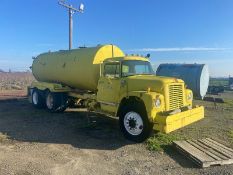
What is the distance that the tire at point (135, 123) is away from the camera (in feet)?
29.4

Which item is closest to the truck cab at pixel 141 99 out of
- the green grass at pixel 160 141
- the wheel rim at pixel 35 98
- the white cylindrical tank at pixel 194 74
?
the green grass at pixel 160 141

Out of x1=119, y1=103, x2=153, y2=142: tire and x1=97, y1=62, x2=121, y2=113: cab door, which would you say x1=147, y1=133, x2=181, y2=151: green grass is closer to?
x1=119, y1=103, x2=153, y2=142: tire

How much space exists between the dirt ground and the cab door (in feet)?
3.57

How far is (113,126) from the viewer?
11.8 metres

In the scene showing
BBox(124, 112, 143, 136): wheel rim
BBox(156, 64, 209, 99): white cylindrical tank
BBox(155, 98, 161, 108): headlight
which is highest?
BBox(156, 64, 209, 99): white cylindrical tank

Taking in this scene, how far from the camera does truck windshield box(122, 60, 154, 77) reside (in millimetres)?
10398

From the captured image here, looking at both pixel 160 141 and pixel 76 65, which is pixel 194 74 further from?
pixel 160 141

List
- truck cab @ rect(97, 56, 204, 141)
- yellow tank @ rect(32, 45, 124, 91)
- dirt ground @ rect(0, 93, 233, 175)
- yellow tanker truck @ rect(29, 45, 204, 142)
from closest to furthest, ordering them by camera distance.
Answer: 1. dirt ground @ rect(0, 93, 233, 175)
2. truck cab @ rect(97, 56, 204, 141)
3. yellow tanker truck @ rect(29, 45, 204, 142)
4. yellow tank @ rect(32, 45, 124, 91)

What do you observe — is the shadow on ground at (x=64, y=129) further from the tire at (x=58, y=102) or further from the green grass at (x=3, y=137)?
the tire at (x=58, y=102)

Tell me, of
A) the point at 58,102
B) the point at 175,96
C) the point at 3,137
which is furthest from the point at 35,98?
the point at 175,96

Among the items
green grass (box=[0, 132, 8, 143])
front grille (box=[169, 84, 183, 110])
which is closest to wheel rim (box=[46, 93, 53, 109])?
green grass (box=[0, 132, 8, 143])

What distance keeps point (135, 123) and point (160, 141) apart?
106 centimetres

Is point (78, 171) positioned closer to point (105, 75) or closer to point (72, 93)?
point (105, 75)

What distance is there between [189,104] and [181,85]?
0.95m
